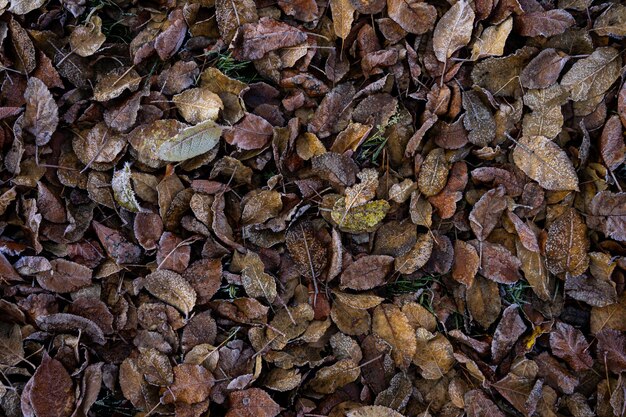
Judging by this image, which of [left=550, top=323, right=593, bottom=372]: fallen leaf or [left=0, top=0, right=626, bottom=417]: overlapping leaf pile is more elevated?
[left=0, top=0, right=626, bottom=417]: overlapping leaf pile

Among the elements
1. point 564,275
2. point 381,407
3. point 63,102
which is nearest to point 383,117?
point 564,275

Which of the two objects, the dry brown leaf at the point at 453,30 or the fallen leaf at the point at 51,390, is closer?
the fallen leaf at the point at 51,390

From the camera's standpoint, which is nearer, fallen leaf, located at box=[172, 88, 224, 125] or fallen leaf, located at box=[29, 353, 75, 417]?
fallen leaf, located at box=[29, 353, 75, 417]

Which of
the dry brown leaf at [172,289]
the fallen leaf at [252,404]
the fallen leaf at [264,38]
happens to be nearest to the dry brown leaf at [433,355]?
the fallen leaf at [252,404]

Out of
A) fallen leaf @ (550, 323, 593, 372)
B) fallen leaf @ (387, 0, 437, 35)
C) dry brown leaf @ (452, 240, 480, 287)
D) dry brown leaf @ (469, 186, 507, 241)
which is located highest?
fallen leaf @ (387, 0, 437, 35)

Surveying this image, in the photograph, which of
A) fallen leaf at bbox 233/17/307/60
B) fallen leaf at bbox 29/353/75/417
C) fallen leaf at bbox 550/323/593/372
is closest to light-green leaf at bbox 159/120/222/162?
fallen leaf at bbox 233/17/307/60

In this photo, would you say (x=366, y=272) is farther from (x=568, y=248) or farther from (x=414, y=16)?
(x=414, y=16)

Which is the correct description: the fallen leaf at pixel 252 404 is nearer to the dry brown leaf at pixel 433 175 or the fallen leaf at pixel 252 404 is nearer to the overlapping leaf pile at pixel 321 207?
the overlapping leaf pile at pixel 321 207

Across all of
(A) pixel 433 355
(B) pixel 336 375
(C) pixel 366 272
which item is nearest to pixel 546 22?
(C) pixel 366 272

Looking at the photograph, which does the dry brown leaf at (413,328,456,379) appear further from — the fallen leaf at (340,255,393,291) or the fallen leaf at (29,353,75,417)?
the fallen leaf at (29,353,75,417)
